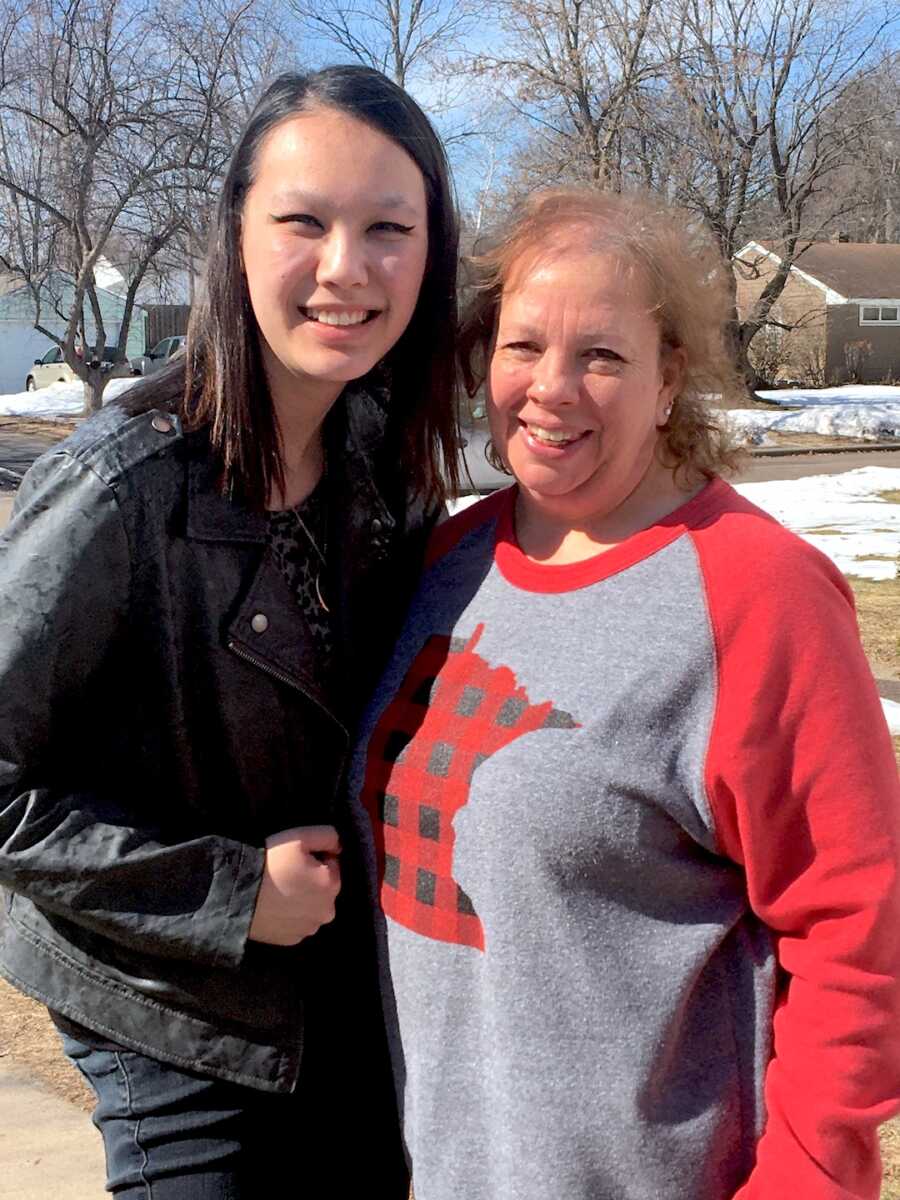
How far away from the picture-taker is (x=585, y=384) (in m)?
1.71

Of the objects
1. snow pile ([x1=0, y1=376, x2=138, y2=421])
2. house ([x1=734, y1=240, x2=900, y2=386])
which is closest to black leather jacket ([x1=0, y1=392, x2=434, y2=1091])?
snow pile ([x1=0, y1=376, x2=138, y2=421])

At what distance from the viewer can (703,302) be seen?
71.0 inches

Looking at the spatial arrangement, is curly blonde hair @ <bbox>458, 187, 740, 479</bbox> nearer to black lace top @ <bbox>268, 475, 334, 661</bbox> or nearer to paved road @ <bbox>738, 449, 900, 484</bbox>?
black lace top @ <bbox>268, 475, 334, 661</bbox>

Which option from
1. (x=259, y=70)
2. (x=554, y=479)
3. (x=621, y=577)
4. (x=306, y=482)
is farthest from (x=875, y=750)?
(x=259, y=70)

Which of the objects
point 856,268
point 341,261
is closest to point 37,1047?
point 341,261

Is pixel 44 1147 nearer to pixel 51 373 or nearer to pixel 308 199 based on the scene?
pixel 308 199

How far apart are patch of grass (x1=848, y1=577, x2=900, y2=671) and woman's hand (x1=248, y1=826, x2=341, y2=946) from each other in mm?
5664

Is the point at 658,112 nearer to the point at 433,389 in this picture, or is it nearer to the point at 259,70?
the point at 259,70

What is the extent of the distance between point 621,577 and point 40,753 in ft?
2.42

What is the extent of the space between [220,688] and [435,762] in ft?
0.97

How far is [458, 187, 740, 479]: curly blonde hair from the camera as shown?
173 cm

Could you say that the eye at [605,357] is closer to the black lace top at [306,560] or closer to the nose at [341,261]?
the nose at [341,261]

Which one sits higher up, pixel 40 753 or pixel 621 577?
pixel 621 577

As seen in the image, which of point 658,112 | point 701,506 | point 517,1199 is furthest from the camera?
point 658,112
